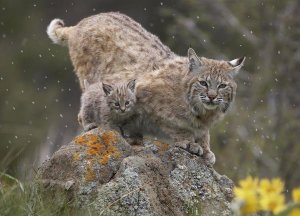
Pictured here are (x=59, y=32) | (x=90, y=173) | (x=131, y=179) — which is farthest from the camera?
(x=59, y=32)

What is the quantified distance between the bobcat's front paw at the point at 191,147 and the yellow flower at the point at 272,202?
3.29 meters

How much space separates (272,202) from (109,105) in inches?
153

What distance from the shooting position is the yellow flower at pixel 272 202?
15.0 ft

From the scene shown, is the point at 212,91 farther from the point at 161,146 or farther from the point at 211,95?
the point at 161,146

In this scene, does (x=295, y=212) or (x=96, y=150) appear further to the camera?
(x=96, y=150)

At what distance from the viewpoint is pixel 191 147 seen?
794cm

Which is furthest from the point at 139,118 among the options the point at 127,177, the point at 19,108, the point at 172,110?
the point at 19,108

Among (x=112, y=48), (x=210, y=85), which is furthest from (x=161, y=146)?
(x=112, y=48)

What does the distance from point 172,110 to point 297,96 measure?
28.5 feet

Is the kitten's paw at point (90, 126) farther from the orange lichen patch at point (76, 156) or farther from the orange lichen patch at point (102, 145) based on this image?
the orange lichen patch at point (76, 156)

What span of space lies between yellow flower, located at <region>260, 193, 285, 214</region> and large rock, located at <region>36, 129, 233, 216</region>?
2119 millimetres

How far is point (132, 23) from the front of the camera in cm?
992

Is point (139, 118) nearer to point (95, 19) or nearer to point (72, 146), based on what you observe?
point (72, 146)

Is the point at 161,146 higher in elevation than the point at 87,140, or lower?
higher
